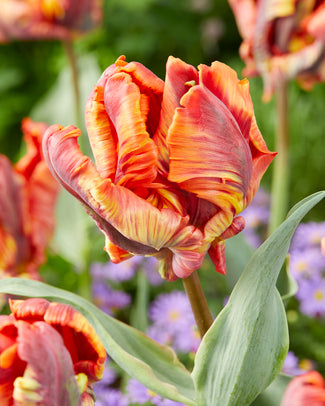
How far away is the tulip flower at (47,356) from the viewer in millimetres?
211

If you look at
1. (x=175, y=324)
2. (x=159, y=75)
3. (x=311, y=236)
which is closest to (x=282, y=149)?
(x=311, y=236)

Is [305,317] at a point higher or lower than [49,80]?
lower

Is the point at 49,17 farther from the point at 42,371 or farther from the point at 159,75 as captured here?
the point at 159,75

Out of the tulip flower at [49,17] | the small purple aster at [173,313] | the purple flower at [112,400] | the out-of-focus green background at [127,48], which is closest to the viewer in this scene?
the purple flower at [112,400]

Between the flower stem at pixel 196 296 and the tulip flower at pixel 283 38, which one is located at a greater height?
the tulip flower at pixel 283 38

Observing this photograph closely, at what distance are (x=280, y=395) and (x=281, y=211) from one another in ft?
0.90

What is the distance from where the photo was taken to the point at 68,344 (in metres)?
0.24

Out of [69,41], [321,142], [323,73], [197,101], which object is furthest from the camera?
[321,142]

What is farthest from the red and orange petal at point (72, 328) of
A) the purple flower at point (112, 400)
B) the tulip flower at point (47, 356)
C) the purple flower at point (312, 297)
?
the purple flower at point (312, 297)

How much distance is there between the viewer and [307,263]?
477 millimetres

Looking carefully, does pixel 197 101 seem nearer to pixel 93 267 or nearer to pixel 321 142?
pixel 93 267

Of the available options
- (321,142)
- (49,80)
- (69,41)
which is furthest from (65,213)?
(49,80)

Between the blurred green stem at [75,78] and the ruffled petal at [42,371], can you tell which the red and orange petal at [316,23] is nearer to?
the blurred green stem at [75,78]

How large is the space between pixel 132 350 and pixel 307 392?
9 cm
